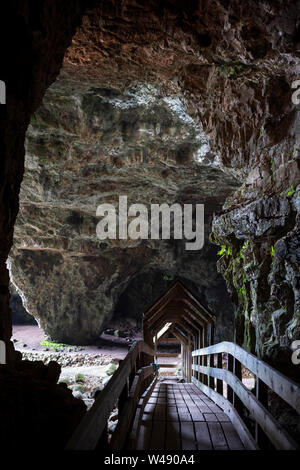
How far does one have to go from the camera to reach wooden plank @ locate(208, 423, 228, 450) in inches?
106

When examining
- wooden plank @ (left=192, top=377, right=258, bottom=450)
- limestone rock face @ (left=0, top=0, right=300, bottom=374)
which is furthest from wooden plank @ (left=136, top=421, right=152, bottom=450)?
limestone rock face @ (left=0, top=0, right=300, bottom=374)

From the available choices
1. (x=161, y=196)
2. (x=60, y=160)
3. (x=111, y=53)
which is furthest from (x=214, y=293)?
(x=111, y=53)

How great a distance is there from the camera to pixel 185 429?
312cm

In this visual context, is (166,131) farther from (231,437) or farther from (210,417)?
(231,437)

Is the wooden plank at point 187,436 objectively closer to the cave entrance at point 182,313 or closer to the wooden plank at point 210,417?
the wooden plank at point 210,417

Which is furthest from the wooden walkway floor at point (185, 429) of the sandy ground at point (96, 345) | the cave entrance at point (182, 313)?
the sandy ground at point (96, 345)

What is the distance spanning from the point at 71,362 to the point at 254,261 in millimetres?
12278

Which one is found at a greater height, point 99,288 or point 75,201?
point 75,201

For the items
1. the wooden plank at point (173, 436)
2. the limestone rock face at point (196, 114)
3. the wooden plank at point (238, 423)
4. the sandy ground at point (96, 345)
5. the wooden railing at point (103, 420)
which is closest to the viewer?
the wooden railing at point (103, 420)

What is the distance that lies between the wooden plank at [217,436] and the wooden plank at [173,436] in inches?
12.7

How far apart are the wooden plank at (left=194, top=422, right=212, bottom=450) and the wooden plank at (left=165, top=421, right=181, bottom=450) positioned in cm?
18

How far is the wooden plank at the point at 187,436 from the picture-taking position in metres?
2.73

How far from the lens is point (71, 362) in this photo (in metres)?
14.0
